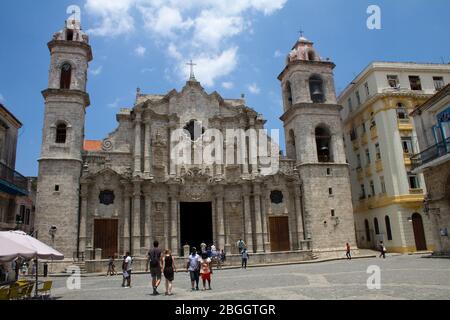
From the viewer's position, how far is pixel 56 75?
27875 mm

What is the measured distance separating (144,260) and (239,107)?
14467mm

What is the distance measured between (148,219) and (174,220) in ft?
6.14

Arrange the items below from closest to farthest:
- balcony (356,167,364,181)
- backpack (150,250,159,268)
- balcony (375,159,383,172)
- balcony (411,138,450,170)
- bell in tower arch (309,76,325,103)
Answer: backpack (150,250,159,268)
balcony (411,138,450,170)
balcony (375,159,383,172)
bell in tower arch (309,76,325,103)
balcony (356,167,364,181)

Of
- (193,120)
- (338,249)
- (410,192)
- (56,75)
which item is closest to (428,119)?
(410,192)

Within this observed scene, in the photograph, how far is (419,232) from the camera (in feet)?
97.1

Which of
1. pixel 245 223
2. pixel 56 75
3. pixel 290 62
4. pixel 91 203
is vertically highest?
pixel 290 62

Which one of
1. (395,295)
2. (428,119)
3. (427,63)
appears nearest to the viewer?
(395,295)

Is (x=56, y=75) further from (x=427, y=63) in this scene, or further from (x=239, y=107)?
(x=427, y=63)

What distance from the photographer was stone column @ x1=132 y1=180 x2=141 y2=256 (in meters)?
26.2

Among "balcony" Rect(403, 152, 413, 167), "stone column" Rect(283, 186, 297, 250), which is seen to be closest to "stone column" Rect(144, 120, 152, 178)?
"stone column" Rect(283, 186, 297, 250)

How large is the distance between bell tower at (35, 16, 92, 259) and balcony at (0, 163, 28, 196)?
1818 millimetres

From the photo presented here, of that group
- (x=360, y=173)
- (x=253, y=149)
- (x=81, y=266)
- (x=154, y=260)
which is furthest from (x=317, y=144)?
(x=154, y=260)

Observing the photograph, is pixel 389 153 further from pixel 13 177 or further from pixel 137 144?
pixel 13 177

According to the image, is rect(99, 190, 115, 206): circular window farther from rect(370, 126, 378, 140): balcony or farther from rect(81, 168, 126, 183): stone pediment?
rect(370, 126, 378, 140): balcony
